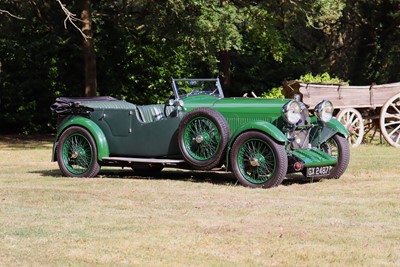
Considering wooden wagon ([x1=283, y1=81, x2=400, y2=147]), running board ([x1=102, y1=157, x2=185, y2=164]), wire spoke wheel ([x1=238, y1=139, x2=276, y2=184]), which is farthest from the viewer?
wooden wagon ([x1=283, y1=81, x2=400, y2=147])

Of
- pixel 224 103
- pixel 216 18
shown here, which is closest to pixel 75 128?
pixel 224 103

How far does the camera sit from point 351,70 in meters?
32.9

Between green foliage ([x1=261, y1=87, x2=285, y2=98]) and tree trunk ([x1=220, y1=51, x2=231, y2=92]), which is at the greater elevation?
tree trunk ([x1=220, y1=51, x2=231, y2=92])

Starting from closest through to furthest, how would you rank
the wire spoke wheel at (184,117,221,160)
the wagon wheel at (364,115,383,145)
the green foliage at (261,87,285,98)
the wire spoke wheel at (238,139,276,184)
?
the wire spoke wheel at (238,139,276,184)
the wire spoke wheel at (184,117,221,160)
the wagon wheel at (364,115,383,145)
the green foliage at (261,87,285,98)

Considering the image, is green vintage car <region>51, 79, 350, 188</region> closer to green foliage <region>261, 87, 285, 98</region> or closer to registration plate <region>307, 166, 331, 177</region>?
registration plate <region>307, 166, 331, 177</region>

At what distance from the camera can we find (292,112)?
38.3 feet

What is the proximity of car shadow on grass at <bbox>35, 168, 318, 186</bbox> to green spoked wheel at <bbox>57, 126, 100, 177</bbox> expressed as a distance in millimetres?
265

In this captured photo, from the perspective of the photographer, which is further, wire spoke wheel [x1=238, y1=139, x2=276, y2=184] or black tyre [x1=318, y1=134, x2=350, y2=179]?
black tyre [x1=318, y1=134, x2=350, y2=179]

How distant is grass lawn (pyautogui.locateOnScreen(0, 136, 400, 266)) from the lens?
23.0ft

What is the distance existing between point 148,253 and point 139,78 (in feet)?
64.4

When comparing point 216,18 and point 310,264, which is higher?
point 216,18

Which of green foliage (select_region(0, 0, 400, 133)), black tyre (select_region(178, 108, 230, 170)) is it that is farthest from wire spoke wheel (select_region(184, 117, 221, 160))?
green foliage (select_region(0, 0, 400, 133))

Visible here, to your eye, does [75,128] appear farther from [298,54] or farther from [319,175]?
[298,54]

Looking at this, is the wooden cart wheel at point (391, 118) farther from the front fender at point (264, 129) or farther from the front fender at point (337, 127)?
the front fender at point (264, 129)
